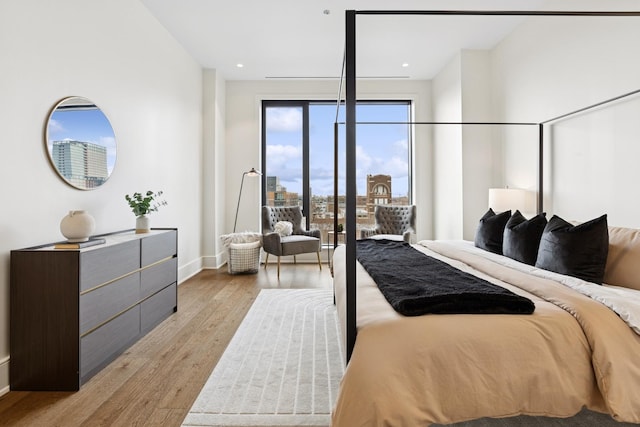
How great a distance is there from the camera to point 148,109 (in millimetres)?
3686

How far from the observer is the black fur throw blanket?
1435mm

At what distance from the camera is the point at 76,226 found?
7.24 feet

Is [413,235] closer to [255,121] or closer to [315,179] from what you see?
[315,179]

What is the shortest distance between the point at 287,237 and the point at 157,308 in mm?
2372

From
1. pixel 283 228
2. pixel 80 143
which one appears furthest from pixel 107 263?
pixel 283 228

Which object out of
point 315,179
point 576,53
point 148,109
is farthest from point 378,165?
point 148,109

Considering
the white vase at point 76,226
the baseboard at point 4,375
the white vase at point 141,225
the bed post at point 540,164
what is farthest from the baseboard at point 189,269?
the bed post at point 540,164

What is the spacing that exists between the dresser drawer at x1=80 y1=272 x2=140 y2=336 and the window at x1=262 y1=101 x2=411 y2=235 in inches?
141

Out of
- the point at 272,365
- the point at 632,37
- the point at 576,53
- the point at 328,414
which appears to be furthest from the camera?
the point at 576,53

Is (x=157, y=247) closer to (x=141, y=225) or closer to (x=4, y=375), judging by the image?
(x=141, y=225)

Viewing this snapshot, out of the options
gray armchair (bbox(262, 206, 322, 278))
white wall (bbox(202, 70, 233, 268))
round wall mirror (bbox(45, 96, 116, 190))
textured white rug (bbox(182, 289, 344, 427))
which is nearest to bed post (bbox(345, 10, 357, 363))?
textured white rug (bbox(182, 289, 344, 427))

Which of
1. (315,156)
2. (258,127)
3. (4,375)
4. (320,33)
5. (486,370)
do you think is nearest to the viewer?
(486,370)

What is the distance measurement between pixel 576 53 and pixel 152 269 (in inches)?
157

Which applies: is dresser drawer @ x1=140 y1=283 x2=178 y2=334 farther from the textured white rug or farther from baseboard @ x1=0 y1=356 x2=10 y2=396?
baseboard @ x1=0 y1=356 x2=10 y2=396
